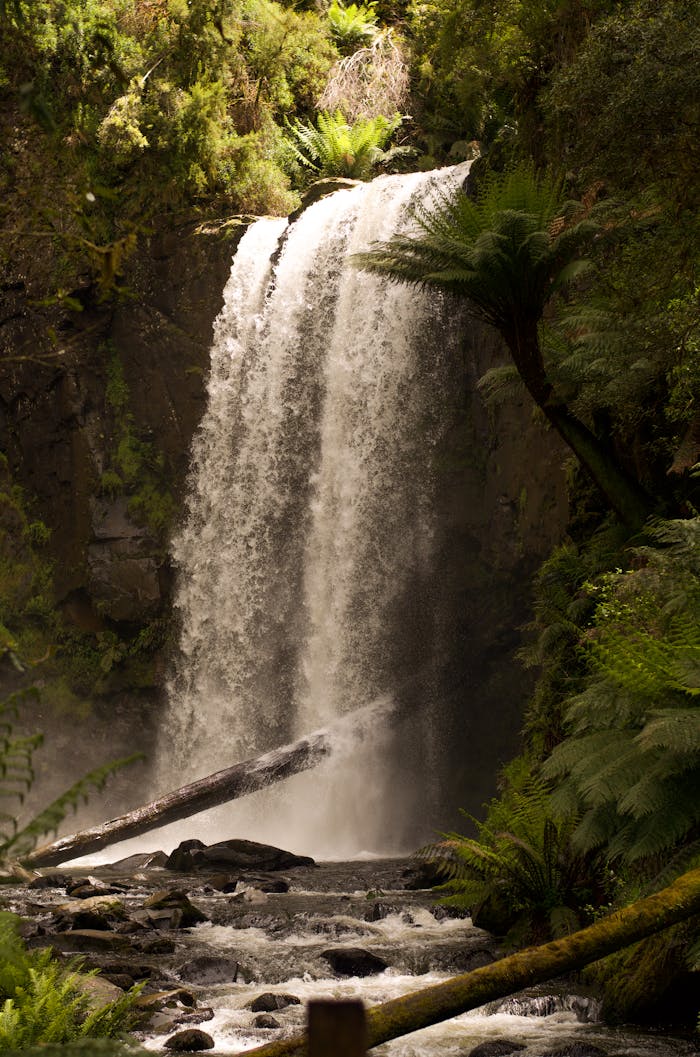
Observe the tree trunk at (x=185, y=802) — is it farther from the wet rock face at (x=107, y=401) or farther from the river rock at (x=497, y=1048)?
the river rock at (x=497, y=1048)

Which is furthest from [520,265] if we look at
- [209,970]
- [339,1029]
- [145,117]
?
[145,117]

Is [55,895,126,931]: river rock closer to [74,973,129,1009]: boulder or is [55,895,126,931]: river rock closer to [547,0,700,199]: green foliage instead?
[74,973,129,1009]: boulder

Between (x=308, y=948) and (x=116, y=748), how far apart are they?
1026cm

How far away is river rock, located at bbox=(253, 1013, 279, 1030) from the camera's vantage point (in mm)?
5367

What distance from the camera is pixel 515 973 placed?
2533 mm

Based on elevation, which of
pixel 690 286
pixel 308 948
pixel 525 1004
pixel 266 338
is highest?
pixel 266 338

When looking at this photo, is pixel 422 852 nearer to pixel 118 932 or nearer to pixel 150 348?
pixel 118 932

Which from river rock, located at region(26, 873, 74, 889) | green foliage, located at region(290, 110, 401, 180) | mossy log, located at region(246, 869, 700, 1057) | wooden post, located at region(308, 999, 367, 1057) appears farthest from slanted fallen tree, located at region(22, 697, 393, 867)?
green foliage, located at region(290, 110, 401, 180)

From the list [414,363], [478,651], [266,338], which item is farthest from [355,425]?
[478,651]

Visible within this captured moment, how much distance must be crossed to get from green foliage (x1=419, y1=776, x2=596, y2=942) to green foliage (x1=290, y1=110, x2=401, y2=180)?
49.8 feet

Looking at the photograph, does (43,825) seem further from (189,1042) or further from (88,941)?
(88,941)

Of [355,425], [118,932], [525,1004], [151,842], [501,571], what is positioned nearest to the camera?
[525,1004]

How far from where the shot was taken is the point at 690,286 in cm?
686

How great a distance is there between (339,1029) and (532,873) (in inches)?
218
